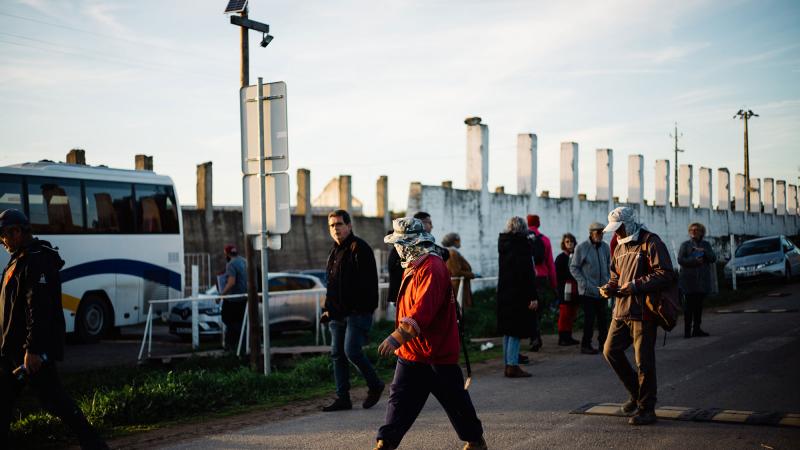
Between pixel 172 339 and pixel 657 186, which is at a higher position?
pixel 657 186

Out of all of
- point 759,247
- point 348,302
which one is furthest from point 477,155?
point 348,302

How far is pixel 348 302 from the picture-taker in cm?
829

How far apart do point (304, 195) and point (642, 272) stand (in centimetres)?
3350

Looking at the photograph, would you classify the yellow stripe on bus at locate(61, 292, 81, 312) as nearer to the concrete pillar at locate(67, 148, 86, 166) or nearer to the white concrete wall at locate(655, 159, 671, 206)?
the concrete pillar at locate(67, 148, 86, 166)

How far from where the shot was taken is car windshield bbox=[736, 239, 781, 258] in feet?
87.2

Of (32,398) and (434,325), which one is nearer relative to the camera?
(434,325)

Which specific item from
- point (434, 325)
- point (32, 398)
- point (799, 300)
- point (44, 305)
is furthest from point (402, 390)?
point (799, 300)

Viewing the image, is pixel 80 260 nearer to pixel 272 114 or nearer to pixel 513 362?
pixel 272 114

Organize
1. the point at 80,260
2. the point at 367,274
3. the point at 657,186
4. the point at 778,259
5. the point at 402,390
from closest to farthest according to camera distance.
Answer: the point at 402,390 → the point at 367,274 → the point at 80,260 → the point at 778,259 → the point at 657,186

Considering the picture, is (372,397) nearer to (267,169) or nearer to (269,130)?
(267,169)

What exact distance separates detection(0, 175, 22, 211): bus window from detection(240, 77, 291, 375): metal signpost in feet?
32.0

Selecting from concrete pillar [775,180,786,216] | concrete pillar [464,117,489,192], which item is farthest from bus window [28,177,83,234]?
concrete pillar [775,180,786,216]

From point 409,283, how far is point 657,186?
31333 mm

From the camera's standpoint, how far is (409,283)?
5.88 meters
